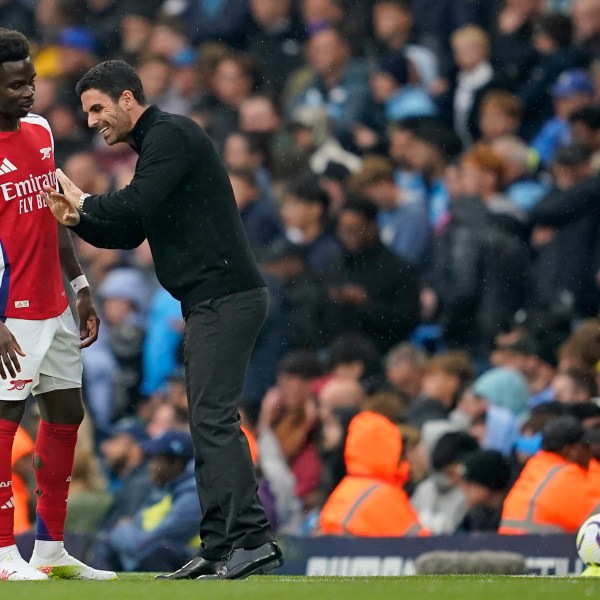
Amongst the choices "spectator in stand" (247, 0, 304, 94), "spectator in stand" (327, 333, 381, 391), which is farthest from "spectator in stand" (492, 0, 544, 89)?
"spectator in stand" (327, 333, 381, 391)

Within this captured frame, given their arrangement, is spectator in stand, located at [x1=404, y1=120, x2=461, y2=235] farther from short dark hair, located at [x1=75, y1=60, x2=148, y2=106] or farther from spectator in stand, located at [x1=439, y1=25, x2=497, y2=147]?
short dark hair, located at [x1=75, y1=60, x2=148, y2=106]

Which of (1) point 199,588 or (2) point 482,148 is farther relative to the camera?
(2) point 482,148

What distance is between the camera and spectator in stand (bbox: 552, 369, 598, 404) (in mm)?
9383

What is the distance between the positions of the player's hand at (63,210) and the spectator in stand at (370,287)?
15.0 feet

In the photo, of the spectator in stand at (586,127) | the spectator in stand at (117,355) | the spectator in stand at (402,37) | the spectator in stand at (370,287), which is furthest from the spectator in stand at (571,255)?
the spectator in stand at (117,355)

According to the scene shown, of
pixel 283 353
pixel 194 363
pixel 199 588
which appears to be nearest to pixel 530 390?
pixel 283 353

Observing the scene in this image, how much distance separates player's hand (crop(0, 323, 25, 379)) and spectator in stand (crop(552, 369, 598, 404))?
3936 millimetres

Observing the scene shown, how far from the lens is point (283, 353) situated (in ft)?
37.0

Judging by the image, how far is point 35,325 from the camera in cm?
670

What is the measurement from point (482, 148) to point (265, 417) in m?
2.36

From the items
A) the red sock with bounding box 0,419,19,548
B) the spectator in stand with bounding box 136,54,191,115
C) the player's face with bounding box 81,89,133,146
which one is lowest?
the red sock with bounding box 0,419,19,548

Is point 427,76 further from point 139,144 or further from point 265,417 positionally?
point 139,144

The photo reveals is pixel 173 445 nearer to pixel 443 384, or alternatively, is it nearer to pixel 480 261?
pixel 443 384

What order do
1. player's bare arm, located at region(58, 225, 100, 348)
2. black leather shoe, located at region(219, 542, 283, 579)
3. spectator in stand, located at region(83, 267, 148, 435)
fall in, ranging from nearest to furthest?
1. black leather shoe, located at region(219, 542, 283, 579)
2. player's bare arm, located at region(58, 225, 100, 348)
3. spectator in stand, located at region(83, 267, 148, 435)
